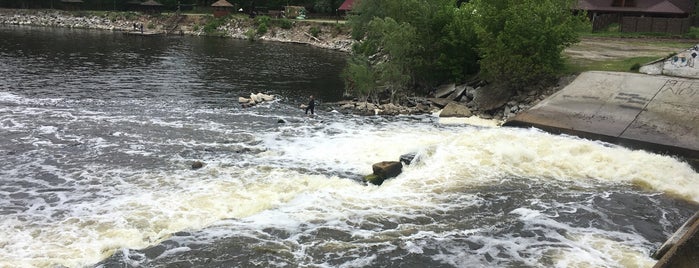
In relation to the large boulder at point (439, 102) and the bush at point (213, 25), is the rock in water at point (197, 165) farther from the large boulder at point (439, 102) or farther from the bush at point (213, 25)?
the bush at point (213, 25)

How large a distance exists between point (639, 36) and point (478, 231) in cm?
4702

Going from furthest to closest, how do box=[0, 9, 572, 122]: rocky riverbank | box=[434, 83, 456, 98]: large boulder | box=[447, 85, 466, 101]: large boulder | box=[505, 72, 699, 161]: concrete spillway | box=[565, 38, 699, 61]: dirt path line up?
box=[565, 38, 699, 61]: dirt path < box=[434, 83, 456, 98]: large boulder < box=[447, 85, 466, 101]: large boulder < box=[0, 9, 572, 122]: rocky riverbank < box=[505, 72, 699, 161]: concrete spillway

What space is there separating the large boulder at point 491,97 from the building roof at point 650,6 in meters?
34.0

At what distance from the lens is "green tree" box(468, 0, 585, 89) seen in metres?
35.3

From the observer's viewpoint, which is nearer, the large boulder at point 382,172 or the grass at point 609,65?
the large boulder at point 382,172

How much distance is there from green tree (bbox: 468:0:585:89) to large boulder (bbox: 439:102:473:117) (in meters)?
3.18

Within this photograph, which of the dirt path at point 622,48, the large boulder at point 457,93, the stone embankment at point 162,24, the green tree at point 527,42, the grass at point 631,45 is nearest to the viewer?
the green tree at point 527,42

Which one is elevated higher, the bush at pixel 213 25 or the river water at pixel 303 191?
the bush at pixel 213 25

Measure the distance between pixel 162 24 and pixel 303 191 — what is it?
8898 cm

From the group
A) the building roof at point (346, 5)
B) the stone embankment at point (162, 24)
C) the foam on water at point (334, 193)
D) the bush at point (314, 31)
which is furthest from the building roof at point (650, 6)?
the foam on water at point (334, 193)

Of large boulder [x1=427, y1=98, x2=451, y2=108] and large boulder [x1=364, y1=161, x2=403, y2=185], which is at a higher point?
large boulder [x1=427, y1=98, x2=451, y2=108]

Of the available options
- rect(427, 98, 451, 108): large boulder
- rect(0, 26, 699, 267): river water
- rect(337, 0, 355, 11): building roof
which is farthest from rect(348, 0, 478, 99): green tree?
Answer: rect(337, 0, 355, 11): building roof

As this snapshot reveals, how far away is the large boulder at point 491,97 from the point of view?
3628 cm

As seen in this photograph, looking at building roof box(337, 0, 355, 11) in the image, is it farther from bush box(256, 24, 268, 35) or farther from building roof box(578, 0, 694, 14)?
building roof box(578, 0, 694, 14)
